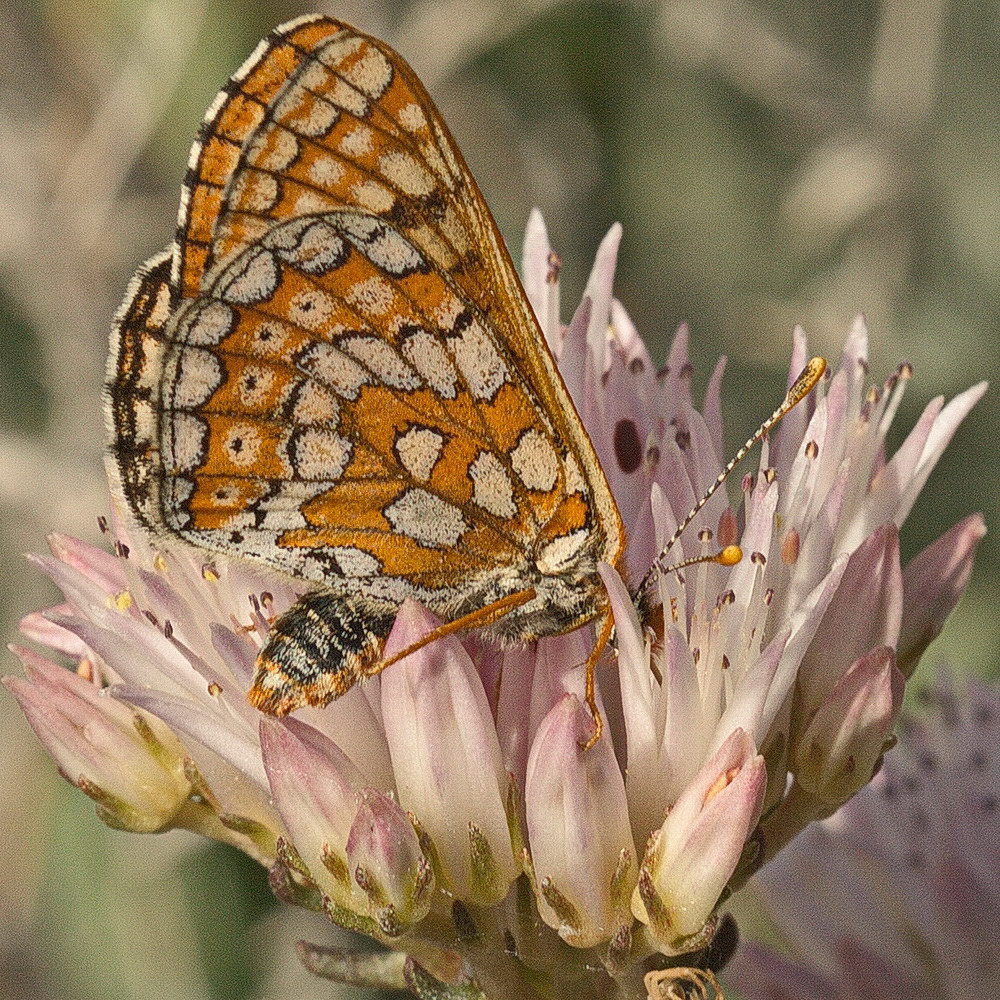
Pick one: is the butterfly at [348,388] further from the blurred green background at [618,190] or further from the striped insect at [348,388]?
the blurred green background at [618,190]

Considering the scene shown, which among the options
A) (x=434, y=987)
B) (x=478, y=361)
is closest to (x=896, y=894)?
(x=434, y=987)

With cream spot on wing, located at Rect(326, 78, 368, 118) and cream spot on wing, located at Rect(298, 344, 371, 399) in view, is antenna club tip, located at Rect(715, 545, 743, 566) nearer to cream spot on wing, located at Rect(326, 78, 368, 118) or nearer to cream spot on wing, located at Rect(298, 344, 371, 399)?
cream spot on wing, located at Rect(298, 344, 371, 399)

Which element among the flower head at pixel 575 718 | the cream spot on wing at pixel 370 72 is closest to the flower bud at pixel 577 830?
the flower head at pixel 575 718

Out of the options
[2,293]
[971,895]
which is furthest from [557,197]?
[971,895]

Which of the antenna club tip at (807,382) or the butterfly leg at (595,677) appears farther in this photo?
the antenna club tip at (807,382)

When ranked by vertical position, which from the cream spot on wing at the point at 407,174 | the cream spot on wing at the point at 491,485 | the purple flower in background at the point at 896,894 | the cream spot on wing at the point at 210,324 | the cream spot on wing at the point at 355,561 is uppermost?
the cream spot on wing at the point at 407,174

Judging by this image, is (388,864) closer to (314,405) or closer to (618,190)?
(314,405)

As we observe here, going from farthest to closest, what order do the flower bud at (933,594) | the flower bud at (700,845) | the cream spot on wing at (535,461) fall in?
the flower bud at (933,594), the cream spot on wing at (535,461), the flower bud at (700,845)

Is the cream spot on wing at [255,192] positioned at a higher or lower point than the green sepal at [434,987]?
higher
